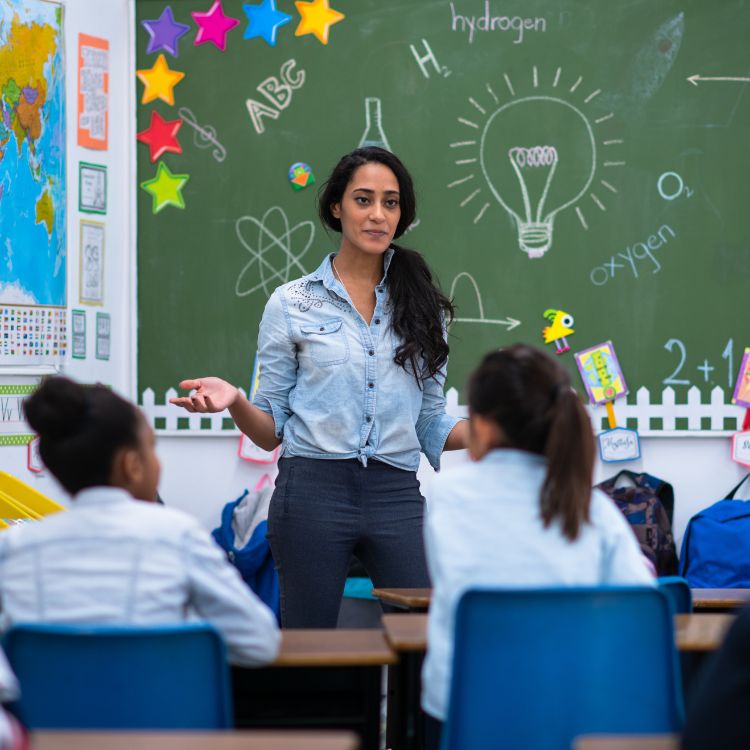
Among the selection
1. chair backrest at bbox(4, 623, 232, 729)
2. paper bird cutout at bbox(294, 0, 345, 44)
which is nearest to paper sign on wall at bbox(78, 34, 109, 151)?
paper bird cutout at bbox(294, 0, 345, 44)

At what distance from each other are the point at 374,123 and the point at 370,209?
1.82 meters

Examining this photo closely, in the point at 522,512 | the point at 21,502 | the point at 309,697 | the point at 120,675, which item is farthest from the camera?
the point at 21,502

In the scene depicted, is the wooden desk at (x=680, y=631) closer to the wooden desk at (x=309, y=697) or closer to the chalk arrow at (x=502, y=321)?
the wooden desk at (x=309, y=697)

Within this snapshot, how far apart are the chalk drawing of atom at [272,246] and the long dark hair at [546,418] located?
→ 2.58 metres

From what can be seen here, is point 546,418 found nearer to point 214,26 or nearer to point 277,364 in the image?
point 277,364

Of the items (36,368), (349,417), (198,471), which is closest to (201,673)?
(349,417)

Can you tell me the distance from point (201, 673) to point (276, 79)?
10.6ft

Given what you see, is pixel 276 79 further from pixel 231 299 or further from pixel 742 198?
pixel 742 198

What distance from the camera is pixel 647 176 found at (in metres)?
4.26

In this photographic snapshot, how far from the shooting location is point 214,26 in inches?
171

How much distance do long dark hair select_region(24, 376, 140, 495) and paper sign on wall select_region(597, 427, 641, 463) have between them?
280 cm

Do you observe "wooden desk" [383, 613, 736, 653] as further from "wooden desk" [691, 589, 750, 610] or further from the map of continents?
the map of continents

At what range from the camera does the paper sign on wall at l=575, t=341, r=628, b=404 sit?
424cm

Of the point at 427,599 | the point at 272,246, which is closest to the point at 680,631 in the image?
the point at 427,599
